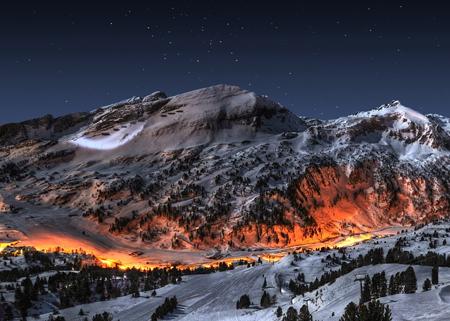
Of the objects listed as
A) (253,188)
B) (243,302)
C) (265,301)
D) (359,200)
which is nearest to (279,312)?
(265,301)

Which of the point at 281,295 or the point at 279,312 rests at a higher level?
the point at 279,312

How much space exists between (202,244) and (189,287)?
75.0 m

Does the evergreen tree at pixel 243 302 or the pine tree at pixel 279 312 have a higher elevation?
the pine tree at pixel 279 312

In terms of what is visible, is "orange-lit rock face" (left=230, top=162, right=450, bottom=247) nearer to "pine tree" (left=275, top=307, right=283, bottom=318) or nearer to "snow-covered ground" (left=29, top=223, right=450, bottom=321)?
"snow-covered ground" (left=29, top=223, right=450, bottom=321)

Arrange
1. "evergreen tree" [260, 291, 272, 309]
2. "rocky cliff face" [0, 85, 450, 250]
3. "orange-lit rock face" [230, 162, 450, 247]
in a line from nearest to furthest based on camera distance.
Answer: "evergreen tree" [260, 291, 272, 309], "rocky cliff face" [0, 85, 450, 250], "orange-lit rock face" [230, 162, 450, 247]

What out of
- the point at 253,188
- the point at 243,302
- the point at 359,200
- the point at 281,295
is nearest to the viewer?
the point at 243,302

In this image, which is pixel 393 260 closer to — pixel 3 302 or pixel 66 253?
pixel 3 302

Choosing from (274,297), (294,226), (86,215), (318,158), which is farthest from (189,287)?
(318,158)

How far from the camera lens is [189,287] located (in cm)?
7369

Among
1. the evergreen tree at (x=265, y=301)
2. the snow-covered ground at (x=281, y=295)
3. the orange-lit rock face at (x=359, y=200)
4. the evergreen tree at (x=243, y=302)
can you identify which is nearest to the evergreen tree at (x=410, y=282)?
the snow-covered ground at (x=281, y=295)

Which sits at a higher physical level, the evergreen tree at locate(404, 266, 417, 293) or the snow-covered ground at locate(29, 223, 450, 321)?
the evergreen tree at locate(404, 266, 417, 293)

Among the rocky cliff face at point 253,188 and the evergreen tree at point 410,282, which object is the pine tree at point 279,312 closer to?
the evergreen tree at point 410,282

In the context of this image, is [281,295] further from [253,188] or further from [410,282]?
[253,188]

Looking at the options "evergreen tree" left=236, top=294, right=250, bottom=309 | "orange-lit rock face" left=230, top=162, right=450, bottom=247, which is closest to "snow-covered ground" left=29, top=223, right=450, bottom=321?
"evergreen tree" left=236, top=294, right=250, bottom=309
